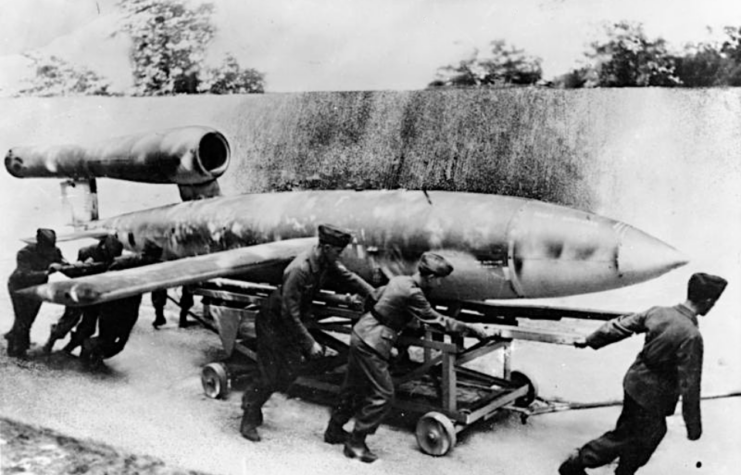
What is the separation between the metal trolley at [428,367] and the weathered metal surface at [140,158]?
883mm

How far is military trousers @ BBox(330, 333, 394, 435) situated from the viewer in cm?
390

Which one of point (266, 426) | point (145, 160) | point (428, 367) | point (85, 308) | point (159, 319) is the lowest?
point (266, 426)

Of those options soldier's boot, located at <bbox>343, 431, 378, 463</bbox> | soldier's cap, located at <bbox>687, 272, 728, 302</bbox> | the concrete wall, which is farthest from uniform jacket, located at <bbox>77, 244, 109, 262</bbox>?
soldier's cap, located at <bbox>687, 272, 728, 302</bbox>

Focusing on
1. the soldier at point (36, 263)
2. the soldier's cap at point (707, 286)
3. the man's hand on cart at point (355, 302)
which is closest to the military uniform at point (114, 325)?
the soldier at point (36, 263)

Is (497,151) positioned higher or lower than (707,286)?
higher

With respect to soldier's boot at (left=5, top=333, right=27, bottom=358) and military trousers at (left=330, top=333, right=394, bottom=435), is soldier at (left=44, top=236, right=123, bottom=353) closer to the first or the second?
soldier's boot at (left=5, top=333, right=27, bottom=358)

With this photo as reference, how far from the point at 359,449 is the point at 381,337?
25.7 inches

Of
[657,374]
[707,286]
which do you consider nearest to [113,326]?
[657,374]

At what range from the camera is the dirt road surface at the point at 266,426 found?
151 inches

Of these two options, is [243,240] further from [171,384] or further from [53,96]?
A: [53,96]

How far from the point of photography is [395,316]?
393cm

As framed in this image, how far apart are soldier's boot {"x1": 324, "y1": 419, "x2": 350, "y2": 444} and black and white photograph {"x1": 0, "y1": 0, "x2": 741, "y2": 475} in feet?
0.04

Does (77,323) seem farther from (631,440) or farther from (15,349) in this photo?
(631,440)

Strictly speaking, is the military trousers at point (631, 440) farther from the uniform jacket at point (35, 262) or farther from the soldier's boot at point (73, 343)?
the uniform jacket at point (35, 262)
